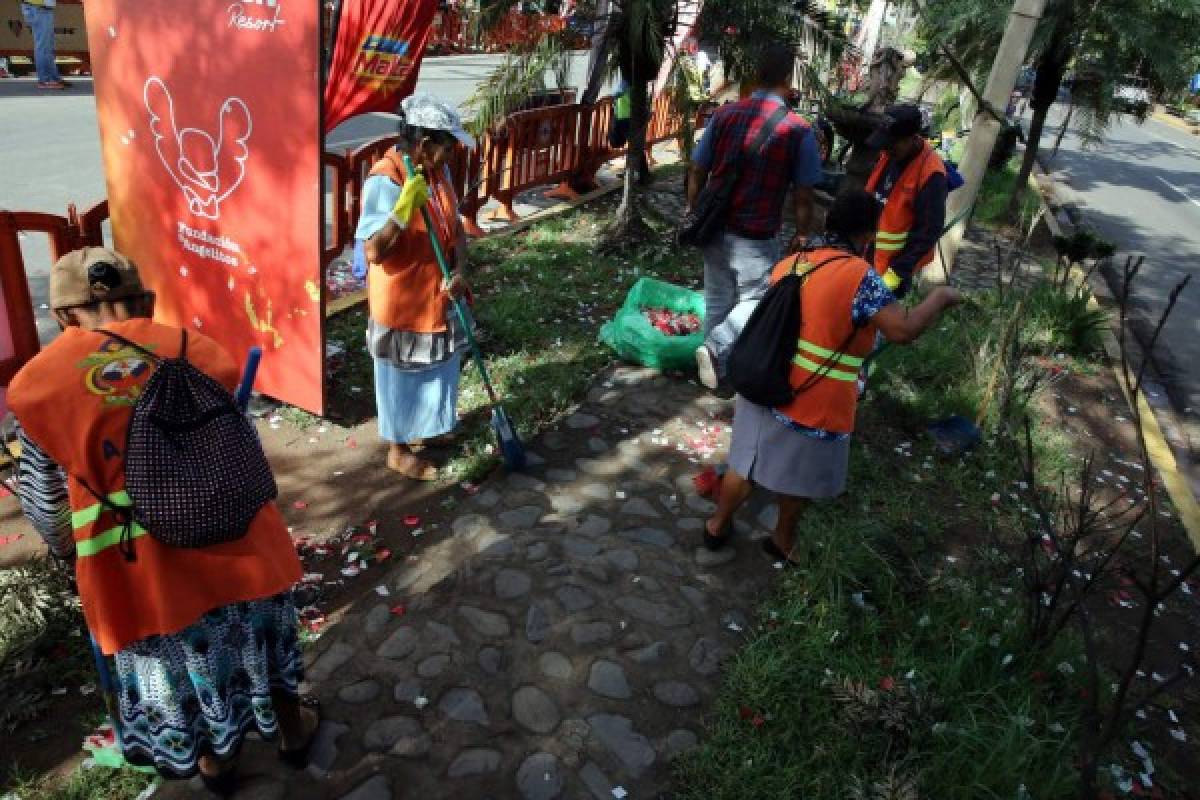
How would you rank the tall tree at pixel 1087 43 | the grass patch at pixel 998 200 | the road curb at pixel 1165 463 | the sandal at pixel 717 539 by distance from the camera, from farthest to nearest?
the grass patch at pixel 998 200 < the tall tree at pixel 1087 43 < the road curb at pixel 1165 463 < the sandal at pixel 717 539

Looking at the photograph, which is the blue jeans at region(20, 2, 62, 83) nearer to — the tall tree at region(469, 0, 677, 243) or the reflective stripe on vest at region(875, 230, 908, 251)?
the tall tree at region(469, 0, 677, 243)

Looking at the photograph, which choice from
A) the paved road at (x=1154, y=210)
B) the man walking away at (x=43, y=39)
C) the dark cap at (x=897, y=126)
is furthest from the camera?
the man walking away at (x=43, y=39)

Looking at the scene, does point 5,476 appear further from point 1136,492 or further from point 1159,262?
point 1159,262

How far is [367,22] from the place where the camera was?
6801 mm

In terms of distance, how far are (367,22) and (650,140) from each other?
6.01 m

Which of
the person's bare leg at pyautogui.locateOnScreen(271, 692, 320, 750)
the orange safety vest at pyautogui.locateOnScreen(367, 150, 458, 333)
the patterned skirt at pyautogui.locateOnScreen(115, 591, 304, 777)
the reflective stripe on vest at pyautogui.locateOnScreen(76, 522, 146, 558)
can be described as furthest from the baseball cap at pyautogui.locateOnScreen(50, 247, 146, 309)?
the orange safety vest at pyautogui.locateOnScreen(367, 150, 458, 333)

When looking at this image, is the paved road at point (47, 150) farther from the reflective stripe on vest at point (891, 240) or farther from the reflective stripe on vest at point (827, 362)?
the reflective stripe on vest at point (891, 240)

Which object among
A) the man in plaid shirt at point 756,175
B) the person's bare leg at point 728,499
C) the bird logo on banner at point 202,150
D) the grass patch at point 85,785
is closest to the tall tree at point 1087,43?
the man in plaid shirt at point 756,175

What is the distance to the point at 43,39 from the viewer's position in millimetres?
11977

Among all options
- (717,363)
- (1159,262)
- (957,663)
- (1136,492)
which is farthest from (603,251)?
(1159,262)

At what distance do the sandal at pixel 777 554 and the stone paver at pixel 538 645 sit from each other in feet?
0.20

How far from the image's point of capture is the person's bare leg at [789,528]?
3.62 meters

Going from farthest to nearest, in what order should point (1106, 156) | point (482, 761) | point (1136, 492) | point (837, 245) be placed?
point (1106, 156)
point (1136, 492)
point (837, 245)
point (482, 761)

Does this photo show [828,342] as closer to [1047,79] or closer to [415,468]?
[415,468]
